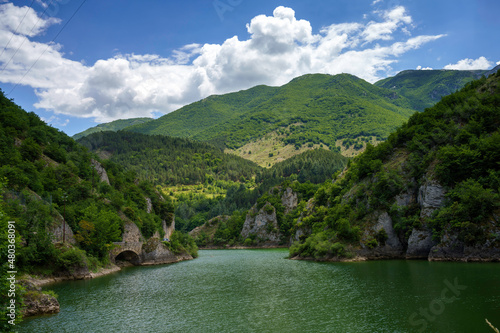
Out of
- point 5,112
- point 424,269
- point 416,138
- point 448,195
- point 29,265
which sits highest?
point 5,112

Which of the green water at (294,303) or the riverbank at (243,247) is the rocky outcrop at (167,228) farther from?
the green water at (294,303)

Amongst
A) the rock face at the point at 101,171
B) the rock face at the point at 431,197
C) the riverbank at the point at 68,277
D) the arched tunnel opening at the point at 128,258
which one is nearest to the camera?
the riverbank at the point at 68,277

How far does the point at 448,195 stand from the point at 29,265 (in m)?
77.2

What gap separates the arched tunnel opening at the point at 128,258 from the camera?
8518 cm

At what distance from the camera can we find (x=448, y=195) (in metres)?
70.0

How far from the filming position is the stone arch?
85062mm

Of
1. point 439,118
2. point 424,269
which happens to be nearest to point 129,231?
point 424,269

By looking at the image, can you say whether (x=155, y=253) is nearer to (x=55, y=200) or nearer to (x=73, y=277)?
(x=55, y=200)

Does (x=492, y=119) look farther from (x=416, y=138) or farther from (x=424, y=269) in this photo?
(x=424, y=269)

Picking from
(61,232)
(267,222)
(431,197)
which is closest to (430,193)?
(431,197)

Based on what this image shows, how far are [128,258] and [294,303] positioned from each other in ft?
197

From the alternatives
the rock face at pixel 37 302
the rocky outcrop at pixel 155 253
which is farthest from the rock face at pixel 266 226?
the rock face at pixel 37 302

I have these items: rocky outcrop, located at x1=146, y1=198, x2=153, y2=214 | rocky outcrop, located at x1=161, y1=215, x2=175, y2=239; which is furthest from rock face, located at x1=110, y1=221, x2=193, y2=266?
rocky outcrop, located at x1=161, y1=215, x2=175, y2=239

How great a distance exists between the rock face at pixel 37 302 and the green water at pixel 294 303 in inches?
56.9
